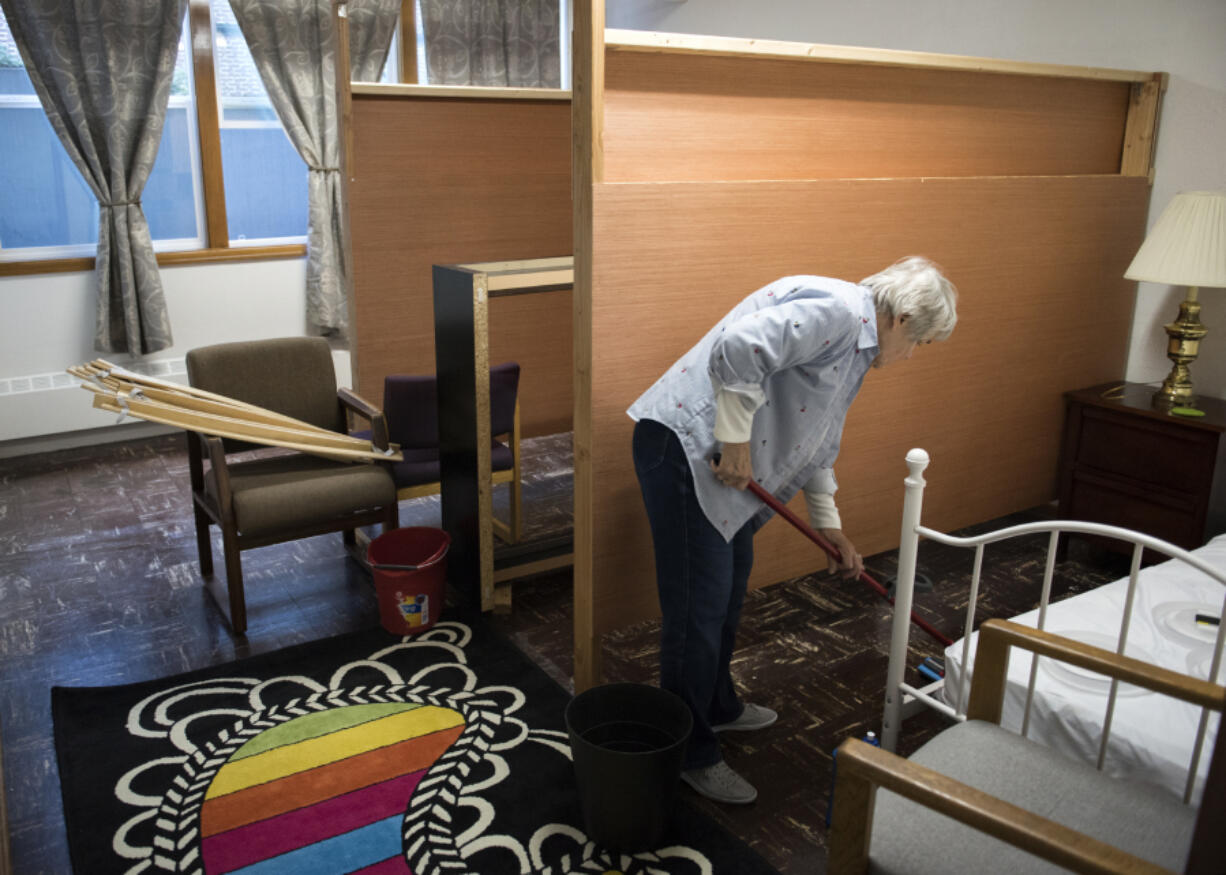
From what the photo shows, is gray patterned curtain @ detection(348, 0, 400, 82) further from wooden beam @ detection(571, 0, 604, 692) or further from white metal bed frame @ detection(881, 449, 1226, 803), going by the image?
white metal bed frame @ detection(881, 449, 1226, 803)

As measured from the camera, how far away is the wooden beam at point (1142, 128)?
135 inches

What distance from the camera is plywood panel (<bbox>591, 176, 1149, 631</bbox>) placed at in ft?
7.71

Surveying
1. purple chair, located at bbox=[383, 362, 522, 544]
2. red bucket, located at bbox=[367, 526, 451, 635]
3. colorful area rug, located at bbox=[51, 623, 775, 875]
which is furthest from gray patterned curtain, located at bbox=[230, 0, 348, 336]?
colorful area rug, located at bbox=[51, 623, 775, 875]

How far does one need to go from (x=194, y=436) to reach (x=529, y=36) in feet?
11.8

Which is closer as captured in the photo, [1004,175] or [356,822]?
[356,822]

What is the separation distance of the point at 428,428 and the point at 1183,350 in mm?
2478

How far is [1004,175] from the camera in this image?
10.7ft

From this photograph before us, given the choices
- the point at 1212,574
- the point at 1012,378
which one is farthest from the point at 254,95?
the point at 1212,574

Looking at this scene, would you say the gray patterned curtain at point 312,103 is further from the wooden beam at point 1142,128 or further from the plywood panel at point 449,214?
the wooden beam at point 1142,128

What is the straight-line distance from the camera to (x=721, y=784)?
2195 mm

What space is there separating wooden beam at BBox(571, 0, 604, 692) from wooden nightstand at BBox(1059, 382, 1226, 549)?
190 cm

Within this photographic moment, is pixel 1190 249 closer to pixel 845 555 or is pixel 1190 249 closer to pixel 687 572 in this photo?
pixel 845 555

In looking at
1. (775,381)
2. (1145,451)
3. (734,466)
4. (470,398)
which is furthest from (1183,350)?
(470,398)

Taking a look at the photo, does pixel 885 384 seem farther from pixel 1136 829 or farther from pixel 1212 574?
pixel 1136 829
